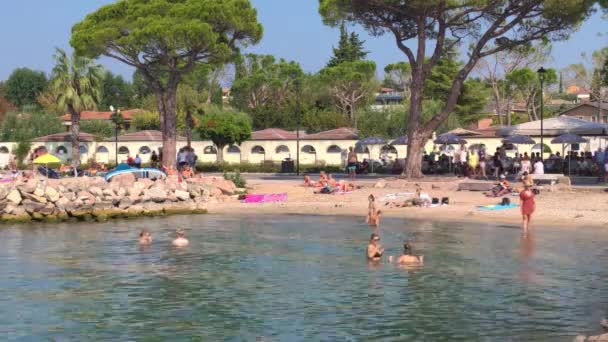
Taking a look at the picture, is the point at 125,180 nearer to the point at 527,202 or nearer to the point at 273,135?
the point at 527,202

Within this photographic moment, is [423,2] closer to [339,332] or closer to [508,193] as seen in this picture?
[508,193]

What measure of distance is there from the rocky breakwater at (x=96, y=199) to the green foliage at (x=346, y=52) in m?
65.4

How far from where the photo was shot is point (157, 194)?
110ft

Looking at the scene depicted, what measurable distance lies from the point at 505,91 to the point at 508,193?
63019 millimetres

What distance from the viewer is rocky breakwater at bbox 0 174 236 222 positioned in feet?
102

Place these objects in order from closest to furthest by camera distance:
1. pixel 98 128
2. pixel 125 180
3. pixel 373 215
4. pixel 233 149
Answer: pixel 373 215
pixel 125 180
pixel 233 149
pixel 98 128

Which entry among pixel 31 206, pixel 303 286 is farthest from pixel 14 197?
pixel 303 286

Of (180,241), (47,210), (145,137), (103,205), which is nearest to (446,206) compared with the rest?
(180,241)

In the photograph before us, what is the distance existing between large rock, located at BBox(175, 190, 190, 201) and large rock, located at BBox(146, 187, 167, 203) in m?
0.51

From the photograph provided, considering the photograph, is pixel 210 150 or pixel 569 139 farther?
pixel 210 150

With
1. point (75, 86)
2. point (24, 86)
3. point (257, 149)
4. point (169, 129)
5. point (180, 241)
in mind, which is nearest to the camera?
point (180, 241)

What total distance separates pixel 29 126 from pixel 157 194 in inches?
1964

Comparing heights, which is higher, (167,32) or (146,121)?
(167,32)

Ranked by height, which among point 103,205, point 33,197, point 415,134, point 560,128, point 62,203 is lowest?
point 103,205
